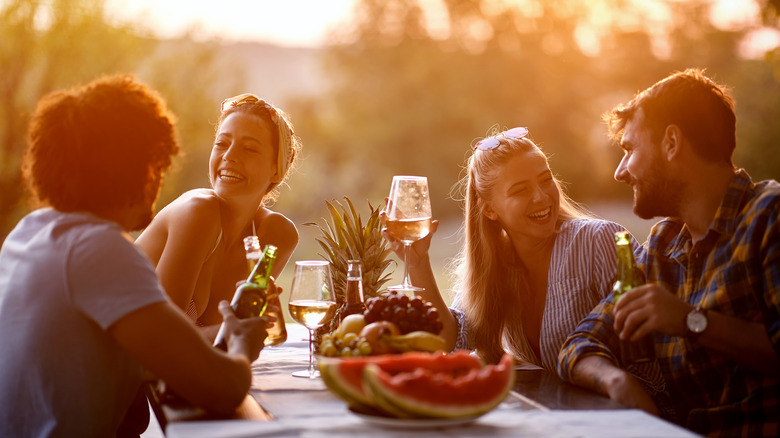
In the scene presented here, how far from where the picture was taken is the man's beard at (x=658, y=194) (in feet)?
8.04

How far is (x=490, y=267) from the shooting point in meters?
3.25

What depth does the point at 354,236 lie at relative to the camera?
3.00 m

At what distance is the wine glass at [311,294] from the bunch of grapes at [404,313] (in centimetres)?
19

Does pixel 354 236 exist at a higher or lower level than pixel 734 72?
lower

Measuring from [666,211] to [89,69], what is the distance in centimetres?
1603

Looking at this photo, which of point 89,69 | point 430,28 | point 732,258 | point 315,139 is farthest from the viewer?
point 315,139

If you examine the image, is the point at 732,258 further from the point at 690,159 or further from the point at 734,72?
the point at 734,72

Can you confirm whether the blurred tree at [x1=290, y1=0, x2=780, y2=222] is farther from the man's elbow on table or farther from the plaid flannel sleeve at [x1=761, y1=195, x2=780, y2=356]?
the man's elbow on table

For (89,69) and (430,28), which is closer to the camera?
(89,69)

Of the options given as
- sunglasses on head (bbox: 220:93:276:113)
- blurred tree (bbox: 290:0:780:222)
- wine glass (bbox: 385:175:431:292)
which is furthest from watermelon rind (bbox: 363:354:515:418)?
blurred tree (bbox: 290:0:780:222)

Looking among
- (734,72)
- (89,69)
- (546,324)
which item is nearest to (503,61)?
(734,72)

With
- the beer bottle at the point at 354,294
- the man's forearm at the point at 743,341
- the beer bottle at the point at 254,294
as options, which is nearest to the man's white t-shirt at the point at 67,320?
the beer bottle at the point at 254,294

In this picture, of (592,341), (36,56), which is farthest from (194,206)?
(36,56)

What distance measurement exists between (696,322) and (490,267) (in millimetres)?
1242
